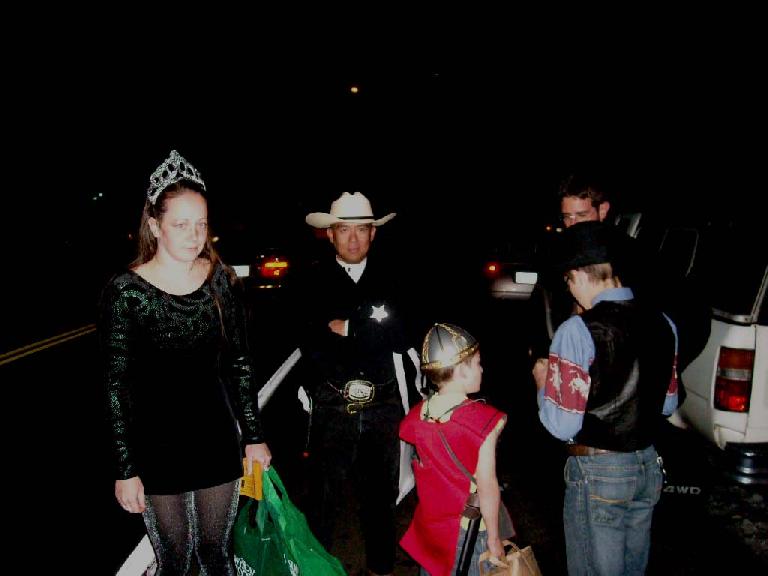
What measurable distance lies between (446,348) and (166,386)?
3.94 ft

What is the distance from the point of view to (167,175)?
2.26m

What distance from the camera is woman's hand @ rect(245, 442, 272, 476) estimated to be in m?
2.50

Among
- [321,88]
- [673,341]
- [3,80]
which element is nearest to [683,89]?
[673,341]

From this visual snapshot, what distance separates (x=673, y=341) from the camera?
2.36 meters

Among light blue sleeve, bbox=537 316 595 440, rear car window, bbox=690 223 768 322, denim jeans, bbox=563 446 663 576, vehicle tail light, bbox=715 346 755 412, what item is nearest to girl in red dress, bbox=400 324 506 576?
light blue sleeve, bbox=537 316 595 440

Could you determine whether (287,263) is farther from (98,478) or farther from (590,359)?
(590,359)

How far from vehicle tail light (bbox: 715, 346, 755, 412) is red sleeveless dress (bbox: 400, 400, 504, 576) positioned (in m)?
2.15

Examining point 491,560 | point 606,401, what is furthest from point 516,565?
point 606,401

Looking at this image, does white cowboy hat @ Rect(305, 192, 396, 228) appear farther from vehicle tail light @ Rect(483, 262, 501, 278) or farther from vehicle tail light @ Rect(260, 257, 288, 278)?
vehicle tail light @ Rect(260, 257, 288, 278)

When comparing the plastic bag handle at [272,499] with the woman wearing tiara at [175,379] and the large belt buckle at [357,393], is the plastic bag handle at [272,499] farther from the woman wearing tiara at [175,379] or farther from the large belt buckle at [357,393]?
the large belt buckle at [357,393]

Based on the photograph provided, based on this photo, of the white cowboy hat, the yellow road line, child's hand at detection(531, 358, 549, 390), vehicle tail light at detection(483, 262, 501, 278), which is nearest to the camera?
child's hand at detection(531, 358, 549, 390)

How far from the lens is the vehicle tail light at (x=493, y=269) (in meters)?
11.6

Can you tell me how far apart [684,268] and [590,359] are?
3.17 m

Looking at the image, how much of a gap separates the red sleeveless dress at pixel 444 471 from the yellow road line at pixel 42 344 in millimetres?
9447
